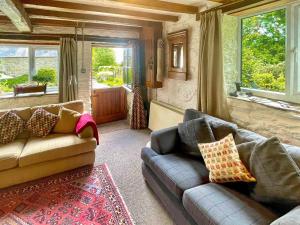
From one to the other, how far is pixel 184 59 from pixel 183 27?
1.86 ft

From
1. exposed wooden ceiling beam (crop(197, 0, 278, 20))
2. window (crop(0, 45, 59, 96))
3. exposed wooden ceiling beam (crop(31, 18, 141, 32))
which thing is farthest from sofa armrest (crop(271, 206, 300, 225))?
window (crop(0, 45, 59, 96))

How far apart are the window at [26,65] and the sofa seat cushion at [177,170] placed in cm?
320

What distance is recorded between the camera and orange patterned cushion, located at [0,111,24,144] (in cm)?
284

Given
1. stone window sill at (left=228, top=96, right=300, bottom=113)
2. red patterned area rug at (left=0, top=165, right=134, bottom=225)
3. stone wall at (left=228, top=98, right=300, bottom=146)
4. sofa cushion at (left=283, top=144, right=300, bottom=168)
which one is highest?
stone window sill at (left=228, top=96, right=300, bottom=113)

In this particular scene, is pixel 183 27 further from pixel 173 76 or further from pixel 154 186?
pixel 154 186

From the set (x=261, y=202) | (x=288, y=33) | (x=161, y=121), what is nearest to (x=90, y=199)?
(x=261, y=202)

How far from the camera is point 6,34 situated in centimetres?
381

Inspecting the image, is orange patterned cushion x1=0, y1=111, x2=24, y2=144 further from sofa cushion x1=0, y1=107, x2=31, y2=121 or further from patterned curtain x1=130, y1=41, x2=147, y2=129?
patterned curtain x1=130, y1=41, x2=147, y2=129

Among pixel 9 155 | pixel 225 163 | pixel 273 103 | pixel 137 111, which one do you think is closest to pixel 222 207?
pixel 225 163

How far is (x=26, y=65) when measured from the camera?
430cm

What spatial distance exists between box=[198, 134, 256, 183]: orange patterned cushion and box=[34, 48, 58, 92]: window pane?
3746mm

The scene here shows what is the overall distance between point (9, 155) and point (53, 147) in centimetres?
47

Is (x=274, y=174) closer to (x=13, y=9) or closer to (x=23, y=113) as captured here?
(x=13, y=9)

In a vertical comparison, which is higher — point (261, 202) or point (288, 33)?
point (288, 33)
